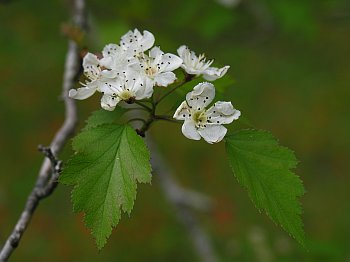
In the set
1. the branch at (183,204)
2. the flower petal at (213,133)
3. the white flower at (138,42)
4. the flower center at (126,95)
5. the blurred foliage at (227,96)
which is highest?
the blurred foliage at (227,96)

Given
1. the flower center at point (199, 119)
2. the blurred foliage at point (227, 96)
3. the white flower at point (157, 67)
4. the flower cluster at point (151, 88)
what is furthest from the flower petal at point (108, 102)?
the blurred foliage at point (227, 96)

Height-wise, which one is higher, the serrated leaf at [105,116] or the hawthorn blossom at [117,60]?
the hawthorn blossom at [117,60]

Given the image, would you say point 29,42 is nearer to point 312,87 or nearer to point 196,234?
point 196,234

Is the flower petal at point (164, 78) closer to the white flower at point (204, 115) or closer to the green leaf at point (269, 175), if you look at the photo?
the white flower at point (204, 115)

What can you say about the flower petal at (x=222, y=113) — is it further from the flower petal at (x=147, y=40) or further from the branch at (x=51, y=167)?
the branch at (x=51, y=167)

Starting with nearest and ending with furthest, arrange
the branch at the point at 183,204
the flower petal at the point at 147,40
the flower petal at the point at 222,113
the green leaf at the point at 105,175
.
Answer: the green leaf at the point at 105,175 < the flower petal at the point at 222,113 < the flower petal at the point at 147,40 < the branch at the point at 183,204

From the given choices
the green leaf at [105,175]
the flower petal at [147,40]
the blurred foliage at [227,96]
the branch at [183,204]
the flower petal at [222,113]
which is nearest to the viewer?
the green leaf at [105,175]

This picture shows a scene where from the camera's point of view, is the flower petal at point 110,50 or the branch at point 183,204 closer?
the flower petal at point 110,50

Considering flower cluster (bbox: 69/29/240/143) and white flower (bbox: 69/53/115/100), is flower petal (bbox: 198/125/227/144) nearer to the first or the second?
flower cluster (bbox: 69/29/240/143)
